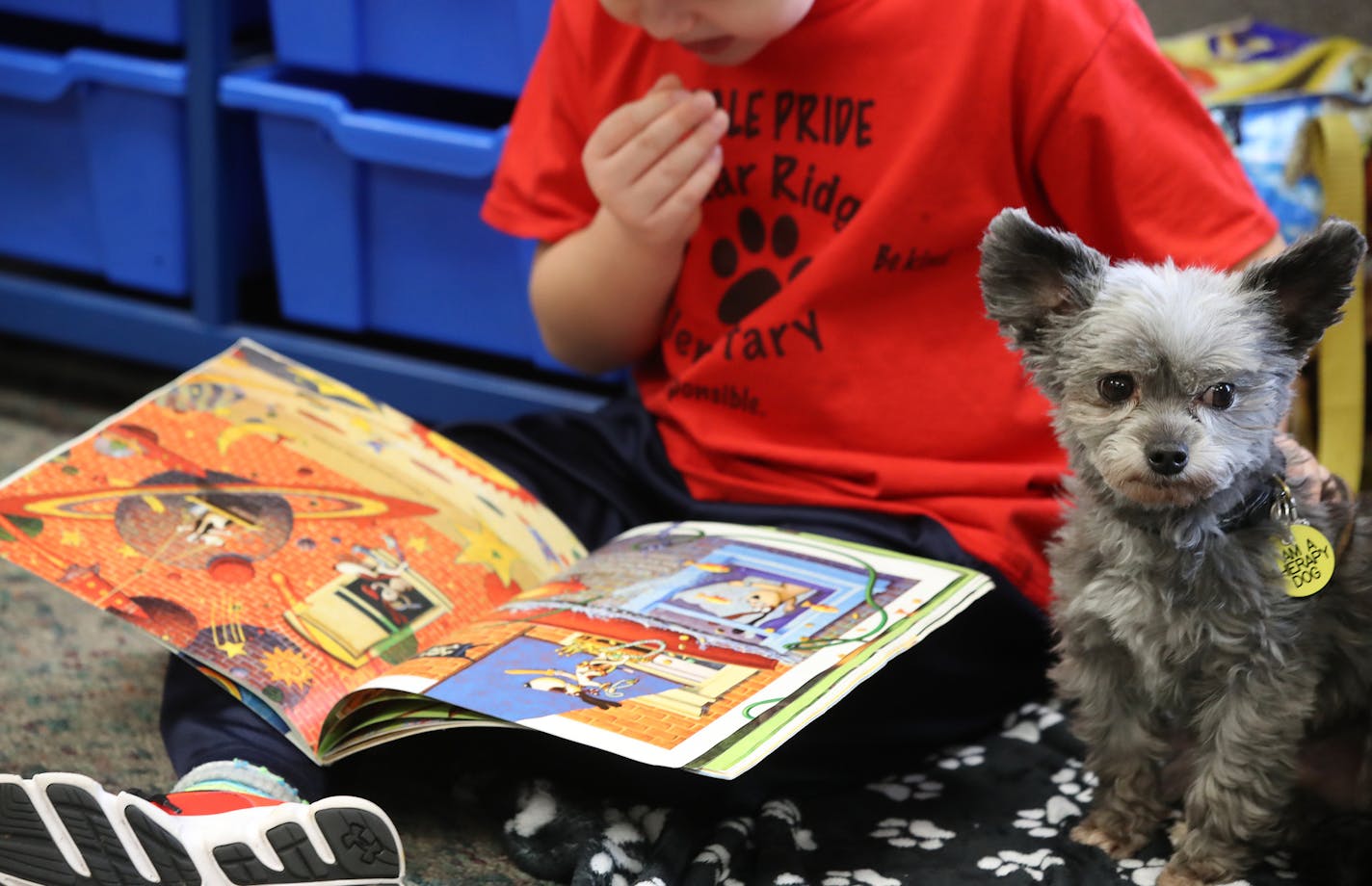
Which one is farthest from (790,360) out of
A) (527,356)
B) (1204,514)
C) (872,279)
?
(527,356)

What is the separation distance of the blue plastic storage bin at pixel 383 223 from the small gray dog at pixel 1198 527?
0.77 meters

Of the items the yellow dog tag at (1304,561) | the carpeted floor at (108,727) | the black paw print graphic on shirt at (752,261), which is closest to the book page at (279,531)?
the carpeted floor at (108,727)

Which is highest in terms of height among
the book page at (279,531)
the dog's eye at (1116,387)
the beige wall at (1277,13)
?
the beige wall at (1277,13)

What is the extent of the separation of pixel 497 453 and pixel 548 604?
25 centimetres

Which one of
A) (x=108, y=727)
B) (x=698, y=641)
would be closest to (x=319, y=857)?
(x=698, y=641)

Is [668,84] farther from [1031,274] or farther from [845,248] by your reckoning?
[1031,274]

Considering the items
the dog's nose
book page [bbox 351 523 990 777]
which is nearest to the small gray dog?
the dog's nose

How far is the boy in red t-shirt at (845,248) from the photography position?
3.19 feet

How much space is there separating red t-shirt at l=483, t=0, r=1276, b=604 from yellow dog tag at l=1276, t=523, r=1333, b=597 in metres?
0.21

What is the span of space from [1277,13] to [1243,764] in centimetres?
96

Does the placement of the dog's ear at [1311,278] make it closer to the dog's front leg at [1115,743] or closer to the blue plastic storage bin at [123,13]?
the dog's front leg at [1115,743]

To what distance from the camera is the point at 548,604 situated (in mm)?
989

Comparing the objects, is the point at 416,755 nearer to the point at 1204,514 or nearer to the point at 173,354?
the point at 1204,514

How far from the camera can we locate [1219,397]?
0.76 metres
